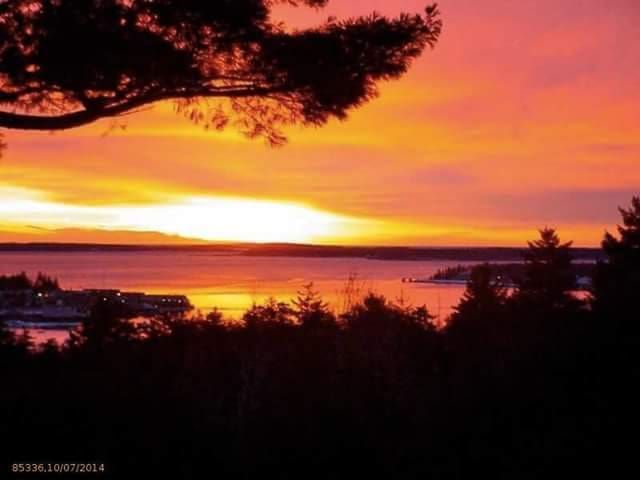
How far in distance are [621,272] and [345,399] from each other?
10.2 metres

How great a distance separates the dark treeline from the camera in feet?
18.5

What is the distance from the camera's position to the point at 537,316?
8.66 meters

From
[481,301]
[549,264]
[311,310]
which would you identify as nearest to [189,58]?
[311,310]

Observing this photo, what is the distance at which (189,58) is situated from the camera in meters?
7.75

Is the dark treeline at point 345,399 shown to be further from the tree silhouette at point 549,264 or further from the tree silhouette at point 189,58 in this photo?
the tree silhouette at point 549,264

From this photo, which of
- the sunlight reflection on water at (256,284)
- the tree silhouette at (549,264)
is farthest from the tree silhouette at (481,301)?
the tree silhouette at (549,264)

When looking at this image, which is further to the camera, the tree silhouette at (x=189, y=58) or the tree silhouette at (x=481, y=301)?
the tree silhouette at (x=481, y=301)

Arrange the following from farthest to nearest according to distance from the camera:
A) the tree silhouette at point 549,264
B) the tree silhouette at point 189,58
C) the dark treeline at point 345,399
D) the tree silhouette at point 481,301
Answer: the tree silhouette at point 549,264 → the tree silhouette at point 481,301 → the tree silhouette at point 189,58 → the dark treeline at point 345,399

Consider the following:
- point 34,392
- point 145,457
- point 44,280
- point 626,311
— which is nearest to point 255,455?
point 145,457

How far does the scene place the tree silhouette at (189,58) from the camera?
7371 millimetres

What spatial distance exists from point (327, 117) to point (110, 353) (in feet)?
9.59

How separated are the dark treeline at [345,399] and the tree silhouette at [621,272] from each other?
3.6 inches

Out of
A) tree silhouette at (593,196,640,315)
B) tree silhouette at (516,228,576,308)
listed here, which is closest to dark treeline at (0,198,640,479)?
tree silhouette at (593,196,640,315)

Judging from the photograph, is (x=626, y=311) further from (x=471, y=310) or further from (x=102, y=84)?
(x=102, y=84)
